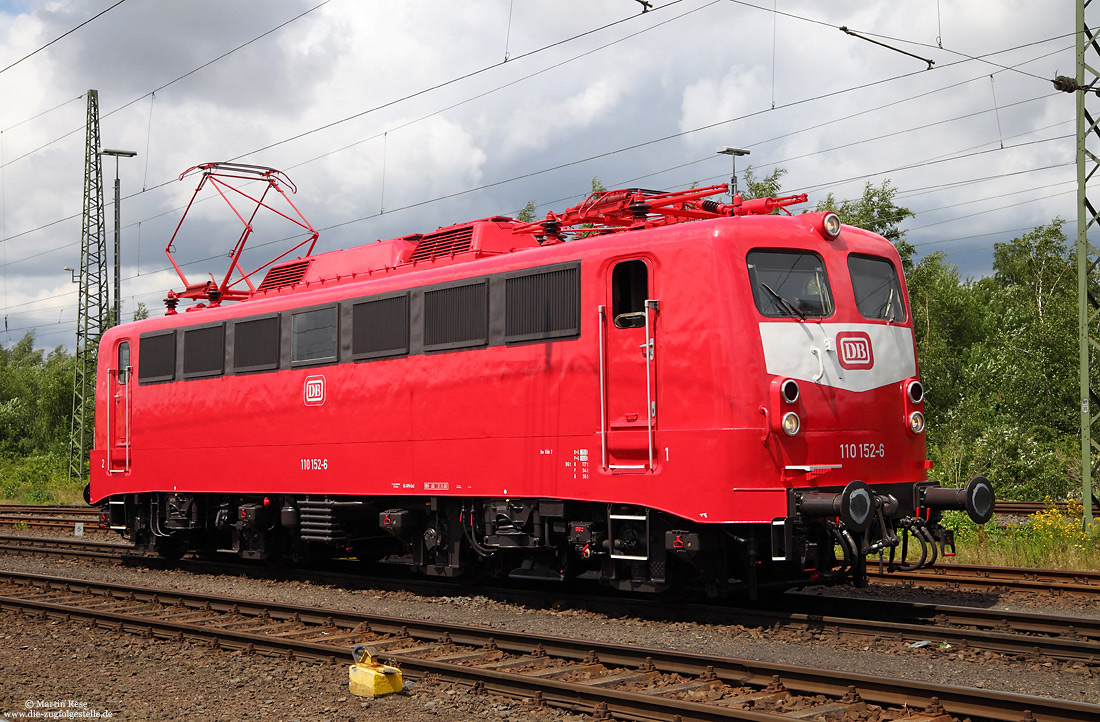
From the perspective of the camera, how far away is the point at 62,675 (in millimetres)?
8867

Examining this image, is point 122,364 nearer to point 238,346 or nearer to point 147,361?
point 147,361

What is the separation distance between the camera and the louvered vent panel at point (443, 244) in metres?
12.8

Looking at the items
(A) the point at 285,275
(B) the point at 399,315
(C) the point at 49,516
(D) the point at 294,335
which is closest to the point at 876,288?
(B) the point at 399,315

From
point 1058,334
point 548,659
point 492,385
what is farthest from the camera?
point 1058,334

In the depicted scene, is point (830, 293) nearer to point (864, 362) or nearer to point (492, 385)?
point (864, 362)

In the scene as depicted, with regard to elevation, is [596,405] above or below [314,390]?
below

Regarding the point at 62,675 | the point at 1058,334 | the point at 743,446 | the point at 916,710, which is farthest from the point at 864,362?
the point at 1058,334

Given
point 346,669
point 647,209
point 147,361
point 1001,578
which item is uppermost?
point 647,209

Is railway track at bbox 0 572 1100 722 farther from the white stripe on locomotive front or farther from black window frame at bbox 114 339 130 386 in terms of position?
black window frame at bbox 114 339 130 386

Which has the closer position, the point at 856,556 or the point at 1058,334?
the point at 856,556

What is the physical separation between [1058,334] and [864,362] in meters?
14.9

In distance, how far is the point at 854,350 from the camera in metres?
10.2

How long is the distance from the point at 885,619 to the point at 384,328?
6522 millimetres

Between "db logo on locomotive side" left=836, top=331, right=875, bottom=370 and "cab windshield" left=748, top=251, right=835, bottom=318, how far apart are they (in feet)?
0.95
